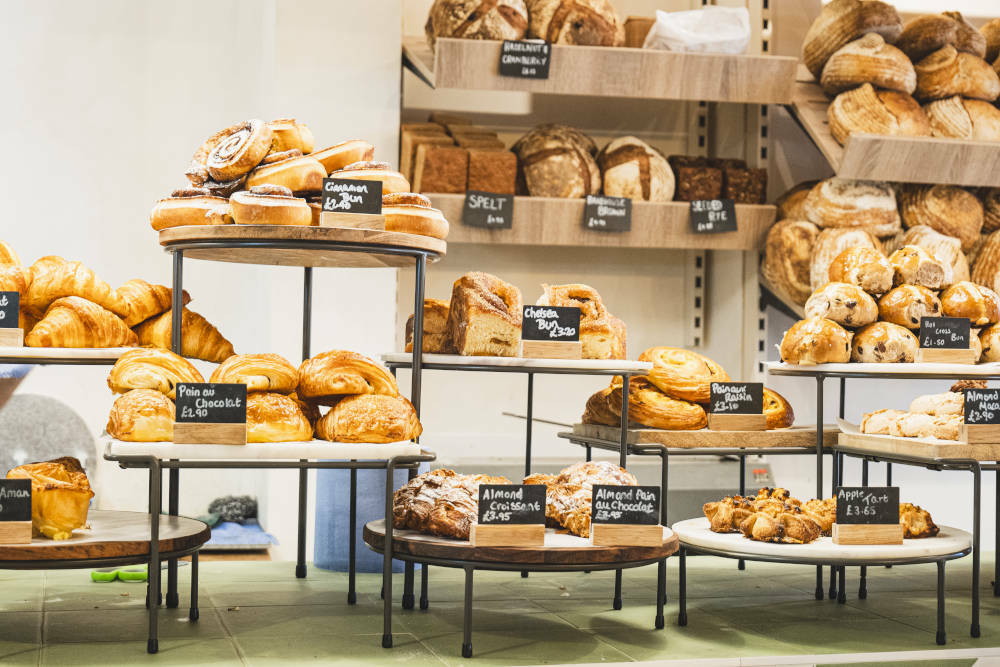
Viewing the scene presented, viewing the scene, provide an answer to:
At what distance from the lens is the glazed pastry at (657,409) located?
3324mm

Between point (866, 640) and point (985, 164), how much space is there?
2020 millimetres

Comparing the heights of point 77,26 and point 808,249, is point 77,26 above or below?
above

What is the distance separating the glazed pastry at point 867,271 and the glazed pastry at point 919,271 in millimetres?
37

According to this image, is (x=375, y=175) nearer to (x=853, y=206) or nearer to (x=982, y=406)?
(x=982, y=406)

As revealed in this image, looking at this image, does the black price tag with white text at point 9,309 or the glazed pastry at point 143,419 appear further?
the black price tag with white text at point 9,309

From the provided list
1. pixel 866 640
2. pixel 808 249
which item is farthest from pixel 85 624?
pixel 808 249

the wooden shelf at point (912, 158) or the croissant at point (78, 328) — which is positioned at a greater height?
the wooden shelf at point (912, 158)

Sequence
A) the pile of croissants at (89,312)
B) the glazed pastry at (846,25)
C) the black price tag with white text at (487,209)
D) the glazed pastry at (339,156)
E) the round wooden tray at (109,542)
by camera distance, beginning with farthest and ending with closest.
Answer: the glazed pastry at (846,25)
the black price tag with white text at (487,209)
the glazed pastry at (339,156)
the pile of croissants at (89,312)
the round wooden tray at (109,542)

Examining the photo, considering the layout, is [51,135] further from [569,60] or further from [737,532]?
[737,532]

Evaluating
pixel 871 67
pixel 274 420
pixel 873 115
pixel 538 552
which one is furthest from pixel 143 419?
pixel 871 67

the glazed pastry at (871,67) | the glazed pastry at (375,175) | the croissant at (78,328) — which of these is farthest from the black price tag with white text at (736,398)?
the croissant at (78,328)

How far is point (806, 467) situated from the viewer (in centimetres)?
486

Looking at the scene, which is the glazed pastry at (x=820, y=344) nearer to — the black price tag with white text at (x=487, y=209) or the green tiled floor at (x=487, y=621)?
the green tiled floor at (x=487, y=621)

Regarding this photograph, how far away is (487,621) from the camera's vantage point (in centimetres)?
297
